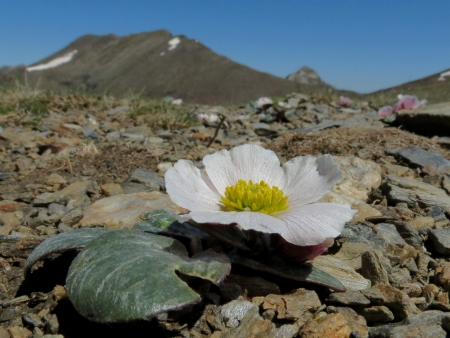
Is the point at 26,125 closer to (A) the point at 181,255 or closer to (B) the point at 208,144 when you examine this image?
(B) the point at 208,144

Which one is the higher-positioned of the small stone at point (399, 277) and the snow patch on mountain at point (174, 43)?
the snow patch on mountain at point (174, 43)

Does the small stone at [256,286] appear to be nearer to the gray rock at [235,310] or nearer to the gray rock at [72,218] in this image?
the gray rock at [235,310]

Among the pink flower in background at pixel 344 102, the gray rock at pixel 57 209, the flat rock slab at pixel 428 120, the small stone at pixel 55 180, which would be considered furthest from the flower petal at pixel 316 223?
the pink flower in background at pixel 344 102

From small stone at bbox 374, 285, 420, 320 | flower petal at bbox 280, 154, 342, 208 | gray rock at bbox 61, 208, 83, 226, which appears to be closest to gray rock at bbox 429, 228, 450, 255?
small stone at bbox 374, 285, 420, 320

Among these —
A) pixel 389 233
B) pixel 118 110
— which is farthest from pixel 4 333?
pixel 118 110

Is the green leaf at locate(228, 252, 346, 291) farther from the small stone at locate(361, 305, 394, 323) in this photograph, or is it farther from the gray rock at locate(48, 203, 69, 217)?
the gray rock at locate(48, 203, 69, 217)

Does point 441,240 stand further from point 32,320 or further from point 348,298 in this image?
point 32,320

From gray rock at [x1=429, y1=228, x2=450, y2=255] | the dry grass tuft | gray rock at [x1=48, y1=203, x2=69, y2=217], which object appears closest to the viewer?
gray rock at [x1=429, y1=228, x2=450, y2=255]
